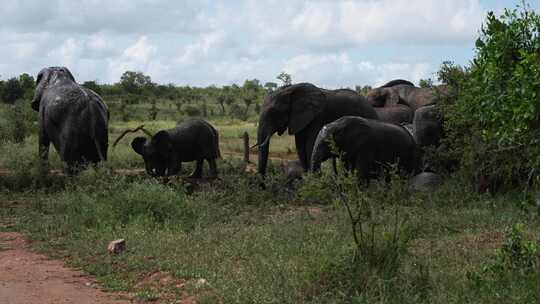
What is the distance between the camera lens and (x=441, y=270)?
6.31 meters

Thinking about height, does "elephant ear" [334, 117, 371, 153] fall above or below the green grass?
above

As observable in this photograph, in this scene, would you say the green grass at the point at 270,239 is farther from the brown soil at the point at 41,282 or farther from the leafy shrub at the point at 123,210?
the brown soil at the point at 41,282

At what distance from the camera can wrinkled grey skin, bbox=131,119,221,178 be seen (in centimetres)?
1314

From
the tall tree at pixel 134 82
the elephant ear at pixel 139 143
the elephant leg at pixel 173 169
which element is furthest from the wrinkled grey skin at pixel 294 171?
the tall tree at pixel 134 82

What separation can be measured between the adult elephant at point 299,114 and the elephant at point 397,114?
2.54 m

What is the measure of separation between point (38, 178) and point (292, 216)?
5028mm

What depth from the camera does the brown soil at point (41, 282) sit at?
6207 millimetres

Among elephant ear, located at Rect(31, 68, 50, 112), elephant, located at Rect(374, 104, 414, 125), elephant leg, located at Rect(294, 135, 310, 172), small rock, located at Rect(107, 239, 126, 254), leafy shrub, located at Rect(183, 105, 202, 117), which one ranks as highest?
elephant ear, located at Rect(31, 68, 50, 112)

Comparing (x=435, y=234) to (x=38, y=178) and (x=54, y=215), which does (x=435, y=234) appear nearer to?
(x=54, y=215)

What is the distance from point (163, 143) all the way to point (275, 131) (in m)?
1.94

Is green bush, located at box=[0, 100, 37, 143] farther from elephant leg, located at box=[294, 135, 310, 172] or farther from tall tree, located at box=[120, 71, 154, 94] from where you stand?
tall tree, located at box=[120, 71, 154, 94]

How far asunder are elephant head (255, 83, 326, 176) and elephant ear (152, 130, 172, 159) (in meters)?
1.51

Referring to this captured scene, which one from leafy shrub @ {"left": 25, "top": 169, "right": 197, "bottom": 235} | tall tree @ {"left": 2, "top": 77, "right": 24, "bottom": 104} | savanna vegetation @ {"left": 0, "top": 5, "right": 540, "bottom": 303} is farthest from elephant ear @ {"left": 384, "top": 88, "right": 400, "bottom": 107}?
tall tree @ {"left": 2, "top": 77, "right": 24, "bottom": 104}

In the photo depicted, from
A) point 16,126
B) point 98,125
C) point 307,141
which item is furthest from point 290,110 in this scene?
point 16,126
